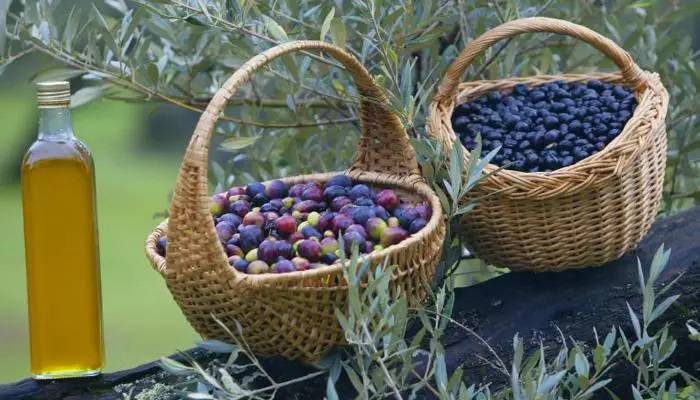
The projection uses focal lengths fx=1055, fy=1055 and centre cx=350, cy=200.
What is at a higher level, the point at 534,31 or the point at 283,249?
the point at 534,31

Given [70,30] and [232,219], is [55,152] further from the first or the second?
[70,30]

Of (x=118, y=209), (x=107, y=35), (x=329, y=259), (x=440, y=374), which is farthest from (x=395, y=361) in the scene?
(x=118, y=209)

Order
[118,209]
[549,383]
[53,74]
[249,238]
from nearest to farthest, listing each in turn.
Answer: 1. [549,383]
2. [249,238]
3. [53,74]
4. [118,209]

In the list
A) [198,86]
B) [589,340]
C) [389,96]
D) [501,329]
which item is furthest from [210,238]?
[198,86]

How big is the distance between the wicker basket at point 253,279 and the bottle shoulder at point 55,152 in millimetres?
170

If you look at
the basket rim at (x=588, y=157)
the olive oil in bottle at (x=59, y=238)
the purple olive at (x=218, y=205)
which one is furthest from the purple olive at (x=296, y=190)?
the olive oil in bottle at (x=59, y=238)

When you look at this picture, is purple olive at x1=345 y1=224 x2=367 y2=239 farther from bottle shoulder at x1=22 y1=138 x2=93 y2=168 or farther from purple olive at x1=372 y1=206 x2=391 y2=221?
bottle shoulder at x1=22 y1=138 x2=93 y2=168

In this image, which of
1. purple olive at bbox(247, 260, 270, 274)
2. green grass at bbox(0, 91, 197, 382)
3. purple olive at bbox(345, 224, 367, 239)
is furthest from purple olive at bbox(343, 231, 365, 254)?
green grass at bbox(0, 91, 197, 382)

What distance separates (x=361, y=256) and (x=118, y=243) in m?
3.91

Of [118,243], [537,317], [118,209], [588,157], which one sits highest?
[588,157]

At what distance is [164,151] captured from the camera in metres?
5.20

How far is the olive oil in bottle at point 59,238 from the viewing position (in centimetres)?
151

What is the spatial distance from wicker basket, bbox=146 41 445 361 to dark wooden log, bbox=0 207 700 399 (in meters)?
0.13

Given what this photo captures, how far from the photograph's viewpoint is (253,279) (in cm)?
136
